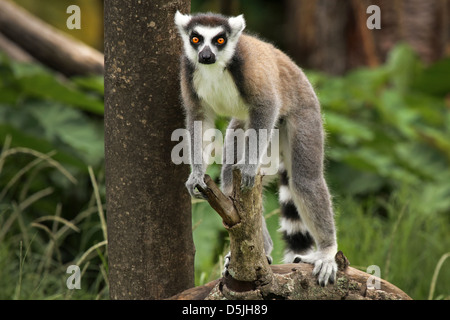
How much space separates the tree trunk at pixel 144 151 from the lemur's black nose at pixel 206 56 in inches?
10.8

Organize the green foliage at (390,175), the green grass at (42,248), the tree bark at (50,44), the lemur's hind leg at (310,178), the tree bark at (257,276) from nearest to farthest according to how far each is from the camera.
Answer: the tree bark at (257,276) < the lemur's hind leg at (310,178) < the green grass at (42,248) < the green foliage at (390,175) < the tree bark at (50,44)

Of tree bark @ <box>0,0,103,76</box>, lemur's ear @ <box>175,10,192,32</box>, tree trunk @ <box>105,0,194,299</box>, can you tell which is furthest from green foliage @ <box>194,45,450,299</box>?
tree bark @ <box>0,0,103,76</box>

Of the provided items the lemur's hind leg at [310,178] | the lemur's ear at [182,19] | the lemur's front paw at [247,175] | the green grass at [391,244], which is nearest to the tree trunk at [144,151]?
the lemur's ear at [182,19]

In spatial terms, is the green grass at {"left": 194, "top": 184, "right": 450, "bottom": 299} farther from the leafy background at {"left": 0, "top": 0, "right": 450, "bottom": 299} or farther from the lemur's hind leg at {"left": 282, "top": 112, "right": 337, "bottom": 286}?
the lemur's hind leg at {"left": 282, "top": 112, "right": 337, "bottom": 286}

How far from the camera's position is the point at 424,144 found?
7230 mm

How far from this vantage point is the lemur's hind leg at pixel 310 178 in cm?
333

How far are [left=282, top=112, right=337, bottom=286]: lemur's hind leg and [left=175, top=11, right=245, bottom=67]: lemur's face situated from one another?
71cm

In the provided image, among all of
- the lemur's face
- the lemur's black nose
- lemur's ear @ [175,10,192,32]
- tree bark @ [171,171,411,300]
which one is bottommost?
tree bark @ [171,171,411,300]

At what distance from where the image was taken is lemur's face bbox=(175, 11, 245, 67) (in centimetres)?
285

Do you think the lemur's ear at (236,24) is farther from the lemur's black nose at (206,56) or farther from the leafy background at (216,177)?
the leafy background at (216,177)

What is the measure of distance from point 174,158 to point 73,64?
3.92 meters

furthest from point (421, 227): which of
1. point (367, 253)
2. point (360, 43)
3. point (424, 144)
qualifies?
point (360, 43)

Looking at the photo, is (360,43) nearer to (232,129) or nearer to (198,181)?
(232,129)

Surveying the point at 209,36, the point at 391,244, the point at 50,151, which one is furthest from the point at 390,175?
the point at 209,36
